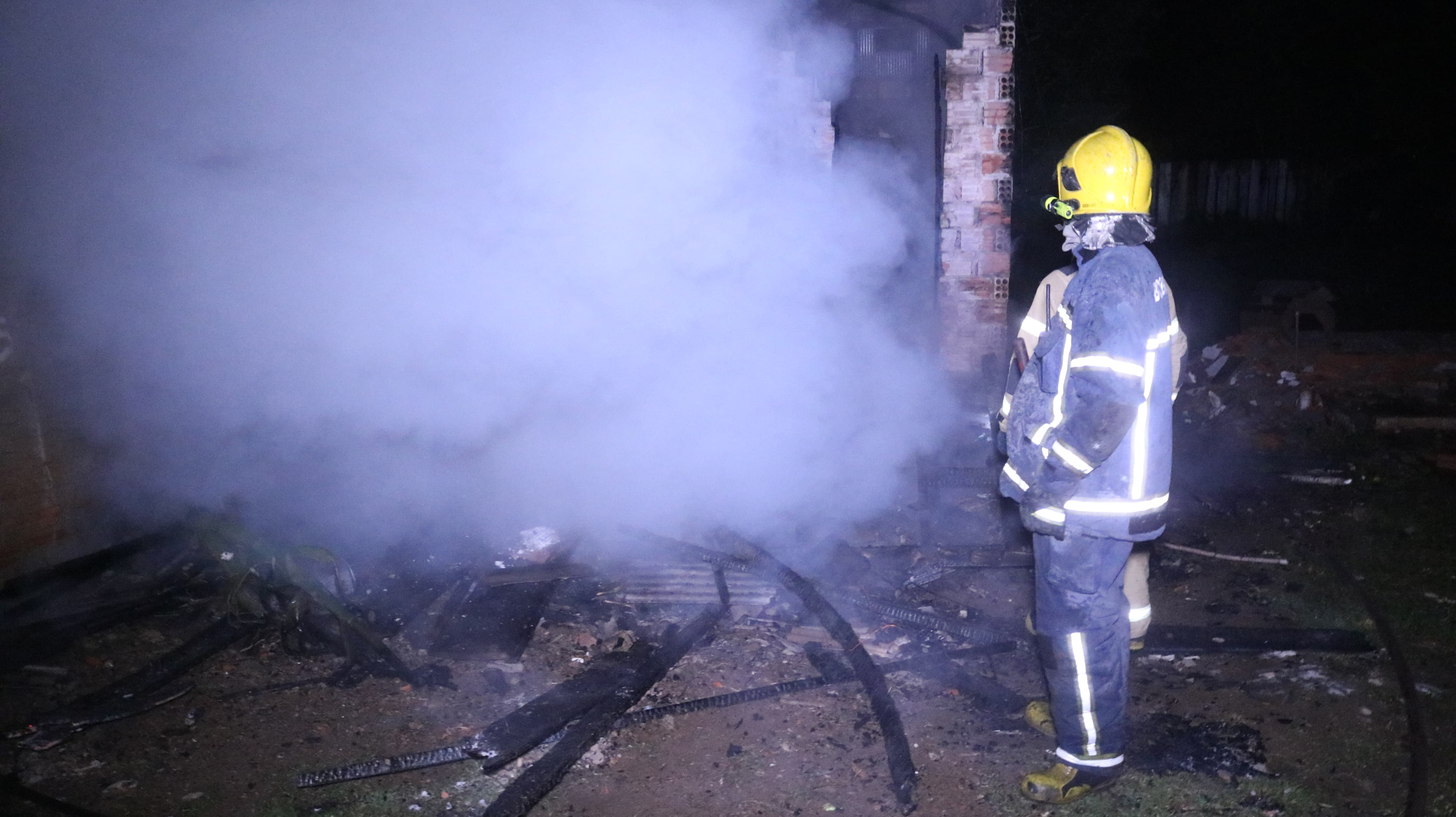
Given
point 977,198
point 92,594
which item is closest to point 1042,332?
point 977,198

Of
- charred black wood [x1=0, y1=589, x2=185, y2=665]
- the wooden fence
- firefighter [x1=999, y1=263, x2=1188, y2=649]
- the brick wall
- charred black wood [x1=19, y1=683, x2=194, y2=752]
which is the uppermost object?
the wooden fence

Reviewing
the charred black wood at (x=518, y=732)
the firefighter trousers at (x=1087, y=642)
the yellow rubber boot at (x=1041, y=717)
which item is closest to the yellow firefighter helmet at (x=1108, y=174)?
the firefighter trousers at (x=1087, y=642)

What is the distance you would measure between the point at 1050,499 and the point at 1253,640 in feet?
6.45

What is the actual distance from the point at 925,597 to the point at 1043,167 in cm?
1415

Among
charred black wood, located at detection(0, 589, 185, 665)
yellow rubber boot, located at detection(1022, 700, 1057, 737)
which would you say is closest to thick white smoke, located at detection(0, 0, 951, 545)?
charred black wood, located at detection(0, 589, 185, 665)

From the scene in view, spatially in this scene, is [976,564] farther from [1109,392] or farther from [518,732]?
[518,732]

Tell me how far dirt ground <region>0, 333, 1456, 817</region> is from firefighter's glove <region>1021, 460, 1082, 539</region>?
987mm

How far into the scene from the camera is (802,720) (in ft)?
10.9

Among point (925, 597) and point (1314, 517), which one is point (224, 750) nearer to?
point (925, 597)

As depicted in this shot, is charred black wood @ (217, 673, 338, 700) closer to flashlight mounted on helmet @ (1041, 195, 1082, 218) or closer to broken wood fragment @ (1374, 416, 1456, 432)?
flashlight mounted on helmet @ (1041, 195, 1082, 218)

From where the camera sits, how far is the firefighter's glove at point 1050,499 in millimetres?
2637

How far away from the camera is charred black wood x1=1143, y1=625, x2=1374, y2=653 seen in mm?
3727

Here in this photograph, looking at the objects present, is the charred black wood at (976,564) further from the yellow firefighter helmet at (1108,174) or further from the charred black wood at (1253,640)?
the yellow firefighter helmet at (1108,174)

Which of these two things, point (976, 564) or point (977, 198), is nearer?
point (976, 564)
